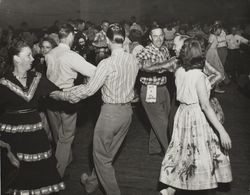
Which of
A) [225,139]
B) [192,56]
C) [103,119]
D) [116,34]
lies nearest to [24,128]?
[103,119]

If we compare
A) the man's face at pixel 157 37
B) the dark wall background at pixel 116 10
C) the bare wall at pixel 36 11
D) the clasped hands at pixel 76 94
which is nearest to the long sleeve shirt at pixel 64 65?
the clasped hands at pixel 76 94

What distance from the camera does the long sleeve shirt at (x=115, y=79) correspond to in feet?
15.2

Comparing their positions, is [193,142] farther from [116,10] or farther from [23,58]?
[116,10]

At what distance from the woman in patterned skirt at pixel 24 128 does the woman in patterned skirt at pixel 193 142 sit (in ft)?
4.40

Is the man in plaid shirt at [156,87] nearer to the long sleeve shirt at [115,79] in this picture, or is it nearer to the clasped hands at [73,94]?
the long sleeve shirt at [115,79]

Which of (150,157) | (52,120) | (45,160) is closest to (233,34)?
(150,157)

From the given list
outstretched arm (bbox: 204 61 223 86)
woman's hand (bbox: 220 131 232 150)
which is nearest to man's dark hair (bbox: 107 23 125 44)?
outstretched arm (bbox: 204 61 223 86)

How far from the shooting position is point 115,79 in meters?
4.71

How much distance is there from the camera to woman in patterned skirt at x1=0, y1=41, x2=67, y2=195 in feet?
14.3

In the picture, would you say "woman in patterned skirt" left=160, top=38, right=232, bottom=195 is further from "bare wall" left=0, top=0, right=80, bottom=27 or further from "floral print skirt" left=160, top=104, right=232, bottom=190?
"bare wall" left=0, top=0, right=80, bottom=27

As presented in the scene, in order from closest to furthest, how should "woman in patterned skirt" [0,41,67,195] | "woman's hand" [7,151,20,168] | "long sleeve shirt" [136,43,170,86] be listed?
1. "woman's hand" [7,151,20,168]
2. "woman in patterned skirt" [0,41,67,195]
3. "long sleeve shirt" [136,43,170,86]

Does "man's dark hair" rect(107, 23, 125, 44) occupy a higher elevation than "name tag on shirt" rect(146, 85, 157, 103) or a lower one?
higher

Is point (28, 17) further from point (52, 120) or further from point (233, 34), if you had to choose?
point (52, 120)

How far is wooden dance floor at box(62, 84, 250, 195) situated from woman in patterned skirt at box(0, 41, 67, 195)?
1063 mm
